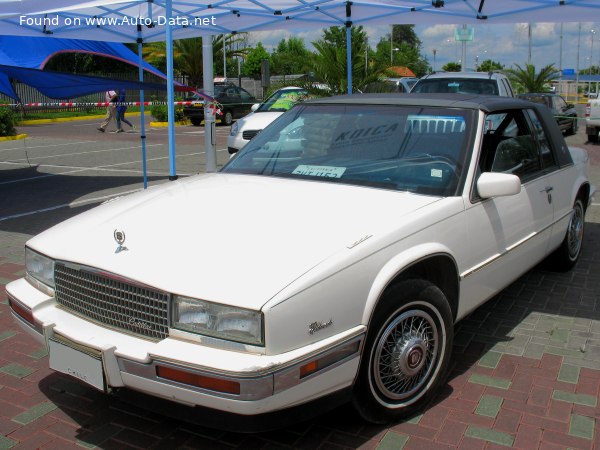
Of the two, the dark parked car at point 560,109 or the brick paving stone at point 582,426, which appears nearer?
the brick paving stone at point 582,426

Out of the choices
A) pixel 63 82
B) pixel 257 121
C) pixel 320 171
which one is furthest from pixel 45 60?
pixel 320 171

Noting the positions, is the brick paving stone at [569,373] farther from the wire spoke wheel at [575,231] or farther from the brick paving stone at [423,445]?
the wire spoke wheel at [575,231]

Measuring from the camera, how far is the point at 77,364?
289 cm

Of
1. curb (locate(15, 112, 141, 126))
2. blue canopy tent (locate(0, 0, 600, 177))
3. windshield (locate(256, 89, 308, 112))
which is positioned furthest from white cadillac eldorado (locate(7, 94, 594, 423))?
curb (locate(15, 112, 141, 126))

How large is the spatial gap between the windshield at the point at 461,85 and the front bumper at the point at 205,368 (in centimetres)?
1070

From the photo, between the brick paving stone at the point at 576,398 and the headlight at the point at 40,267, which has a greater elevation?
the headlight at the point at 40,267

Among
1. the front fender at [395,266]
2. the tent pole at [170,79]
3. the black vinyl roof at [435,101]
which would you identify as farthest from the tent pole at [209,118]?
the front fender at [395,266]

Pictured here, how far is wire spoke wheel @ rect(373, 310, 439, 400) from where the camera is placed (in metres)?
3.11

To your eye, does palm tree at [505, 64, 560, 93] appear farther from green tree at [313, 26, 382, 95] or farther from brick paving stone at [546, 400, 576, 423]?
brick paving stone at [546, 400, 576, 423]

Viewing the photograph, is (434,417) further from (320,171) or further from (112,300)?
(112,300)

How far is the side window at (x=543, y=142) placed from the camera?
194 inches

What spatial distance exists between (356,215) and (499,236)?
1214mm

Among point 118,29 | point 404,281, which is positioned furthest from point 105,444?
point 118,29

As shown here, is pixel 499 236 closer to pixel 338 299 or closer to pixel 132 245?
pixel 338 299
